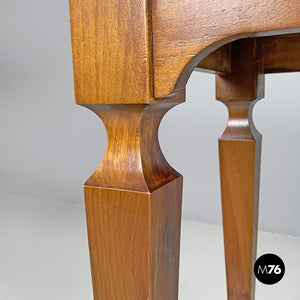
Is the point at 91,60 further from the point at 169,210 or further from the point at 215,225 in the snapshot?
the point at 215,225

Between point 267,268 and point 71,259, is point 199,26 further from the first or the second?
point 71,259

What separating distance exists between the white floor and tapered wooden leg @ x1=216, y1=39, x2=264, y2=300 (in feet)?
0.98

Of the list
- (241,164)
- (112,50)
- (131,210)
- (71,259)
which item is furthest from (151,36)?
(71,259)

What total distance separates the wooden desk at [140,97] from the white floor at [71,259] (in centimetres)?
74

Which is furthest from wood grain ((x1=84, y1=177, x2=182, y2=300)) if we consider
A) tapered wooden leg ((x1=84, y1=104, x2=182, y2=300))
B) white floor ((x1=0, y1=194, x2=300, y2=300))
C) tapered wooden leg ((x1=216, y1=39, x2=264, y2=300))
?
white floor ((x1=0, y1=194, x2=300, y2=300))

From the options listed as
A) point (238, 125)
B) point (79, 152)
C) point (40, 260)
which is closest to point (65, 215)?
point (79, 152)

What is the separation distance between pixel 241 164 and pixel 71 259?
78 cm

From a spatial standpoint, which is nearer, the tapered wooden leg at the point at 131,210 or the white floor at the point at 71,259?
the tapered wooden leg at the point at 131,210

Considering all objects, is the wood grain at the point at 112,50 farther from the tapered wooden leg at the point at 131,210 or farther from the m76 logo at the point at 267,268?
the m76 logo at the point at 267,268

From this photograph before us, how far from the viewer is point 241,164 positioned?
73 centimetres

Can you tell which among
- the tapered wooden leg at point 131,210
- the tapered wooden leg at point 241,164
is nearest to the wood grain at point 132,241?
the tapered wooden leg at point 131,210

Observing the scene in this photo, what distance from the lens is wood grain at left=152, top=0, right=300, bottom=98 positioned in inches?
10.7

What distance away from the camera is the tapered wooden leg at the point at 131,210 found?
318mm

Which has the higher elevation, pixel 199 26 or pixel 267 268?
pixel 199 26
